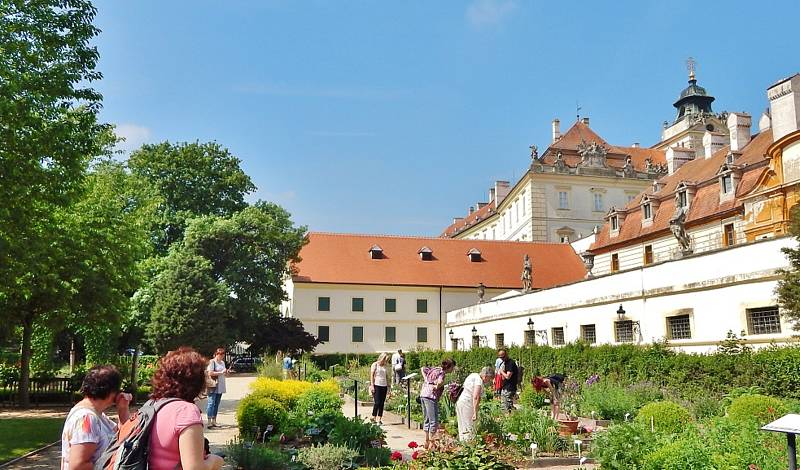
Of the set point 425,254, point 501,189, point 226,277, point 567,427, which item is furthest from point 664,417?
point 501,189

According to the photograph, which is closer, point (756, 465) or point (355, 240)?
point (756, 465)

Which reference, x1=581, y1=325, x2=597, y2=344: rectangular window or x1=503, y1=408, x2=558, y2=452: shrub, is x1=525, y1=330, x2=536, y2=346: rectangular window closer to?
x1=581, y1=325, x2=597, y2=344: rectangular window

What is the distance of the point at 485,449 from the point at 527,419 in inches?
206

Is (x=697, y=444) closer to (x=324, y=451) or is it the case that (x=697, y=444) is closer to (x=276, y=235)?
(x=324, y=451)

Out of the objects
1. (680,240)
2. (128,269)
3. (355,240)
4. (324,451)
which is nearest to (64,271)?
(128,269)

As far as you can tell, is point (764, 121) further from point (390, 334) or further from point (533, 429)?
point (533, 429)

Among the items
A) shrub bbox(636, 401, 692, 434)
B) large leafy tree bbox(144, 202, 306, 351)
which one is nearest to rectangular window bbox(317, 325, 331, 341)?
large leafy tree bbox(144, 202, 306, 351)

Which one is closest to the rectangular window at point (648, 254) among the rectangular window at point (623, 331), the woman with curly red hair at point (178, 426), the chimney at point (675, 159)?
the rectangular window at point (623, 331)

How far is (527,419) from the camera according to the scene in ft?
36.3

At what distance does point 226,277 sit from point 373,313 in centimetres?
1167

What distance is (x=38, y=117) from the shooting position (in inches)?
441

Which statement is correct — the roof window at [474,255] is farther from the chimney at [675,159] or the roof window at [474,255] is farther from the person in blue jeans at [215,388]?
the person in blue jeans at [215,388]

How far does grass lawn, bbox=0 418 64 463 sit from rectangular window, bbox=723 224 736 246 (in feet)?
84.2

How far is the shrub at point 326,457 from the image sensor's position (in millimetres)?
8359
